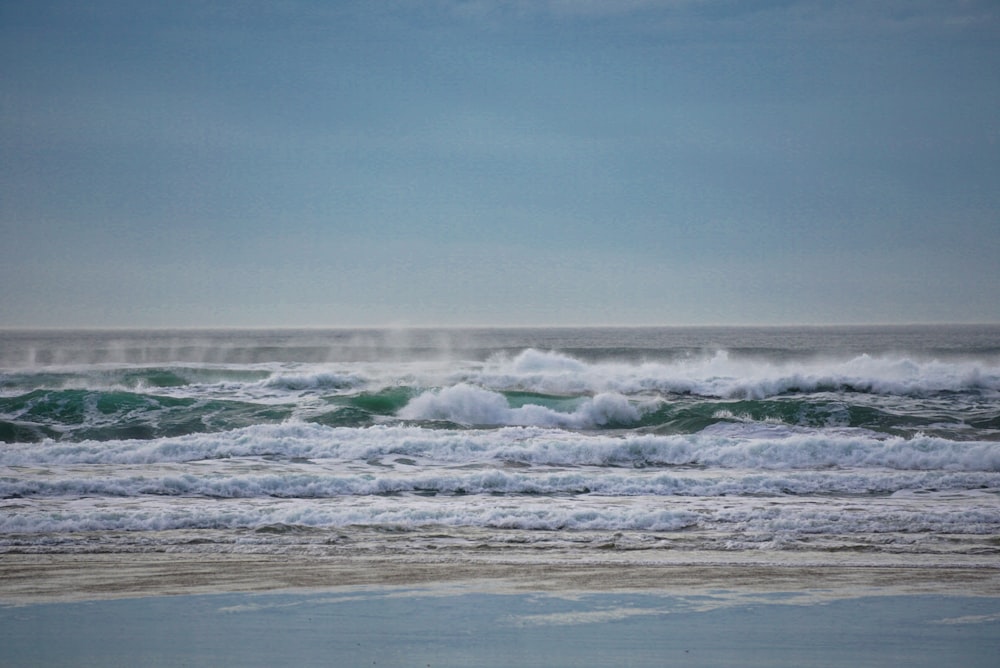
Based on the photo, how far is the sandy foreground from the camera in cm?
813

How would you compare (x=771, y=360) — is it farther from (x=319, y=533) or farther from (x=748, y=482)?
(x=319, y=533)

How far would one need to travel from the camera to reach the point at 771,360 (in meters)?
55.0

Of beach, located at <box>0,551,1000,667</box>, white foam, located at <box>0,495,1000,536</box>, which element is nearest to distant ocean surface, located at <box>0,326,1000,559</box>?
white foam, located at <box>0,495,1000,536</box>

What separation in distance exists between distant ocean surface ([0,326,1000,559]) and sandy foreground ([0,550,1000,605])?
0.58 meters

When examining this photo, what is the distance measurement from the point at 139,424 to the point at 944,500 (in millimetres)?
19060

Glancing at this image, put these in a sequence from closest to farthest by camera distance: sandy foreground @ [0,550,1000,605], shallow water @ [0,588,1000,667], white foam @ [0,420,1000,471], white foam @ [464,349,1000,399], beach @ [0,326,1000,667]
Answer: shallow water @ [0,588,1000,667]
beach @ [0,326,1000,667]
sandy foreground @ [0,550,1000,605]
white foam @ [0,420,1000,471]
white foam @ [464,349,1000,399]

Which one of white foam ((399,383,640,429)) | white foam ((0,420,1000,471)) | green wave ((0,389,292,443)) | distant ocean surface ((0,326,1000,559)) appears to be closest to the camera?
distant ocean surface ((0,326,1000,559))

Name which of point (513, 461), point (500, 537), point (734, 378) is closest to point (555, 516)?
point (500, 537)

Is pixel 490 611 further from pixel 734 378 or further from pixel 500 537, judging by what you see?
pixel 734 378

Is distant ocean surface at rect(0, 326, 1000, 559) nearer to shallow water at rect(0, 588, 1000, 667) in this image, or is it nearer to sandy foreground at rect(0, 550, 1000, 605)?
sandy foreground at rect(0, 550, 1000, 605)

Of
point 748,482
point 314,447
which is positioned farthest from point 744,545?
point 314,447

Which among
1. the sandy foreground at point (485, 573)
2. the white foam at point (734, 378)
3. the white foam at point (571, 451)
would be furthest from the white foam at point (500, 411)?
the sandy foreground at point (485, 573)

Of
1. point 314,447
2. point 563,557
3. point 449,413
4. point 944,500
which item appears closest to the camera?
point 563,557

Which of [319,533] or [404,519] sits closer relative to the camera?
[319,533]
